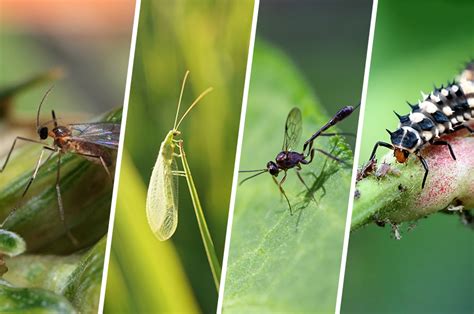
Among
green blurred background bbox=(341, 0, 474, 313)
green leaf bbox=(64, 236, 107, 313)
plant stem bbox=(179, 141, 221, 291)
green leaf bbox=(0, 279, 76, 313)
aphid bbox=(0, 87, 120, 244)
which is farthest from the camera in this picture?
green blurred background bbox=(341, 0, 474, 313)

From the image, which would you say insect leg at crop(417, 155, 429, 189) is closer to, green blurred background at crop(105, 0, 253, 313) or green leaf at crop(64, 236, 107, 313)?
green blurred background at crop(105, 0, 253, 313)

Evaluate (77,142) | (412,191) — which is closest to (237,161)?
(77,142)

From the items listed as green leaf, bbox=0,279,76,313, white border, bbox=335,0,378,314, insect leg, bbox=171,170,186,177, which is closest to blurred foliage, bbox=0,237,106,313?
green leaf, bbox=0,279,76,313

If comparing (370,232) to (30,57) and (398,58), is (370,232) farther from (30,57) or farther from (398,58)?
(30,57)

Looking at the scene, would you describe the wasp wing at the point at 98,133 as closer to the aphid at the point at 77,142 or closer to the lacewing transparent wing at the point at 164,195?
the aphid at the point at 77,142

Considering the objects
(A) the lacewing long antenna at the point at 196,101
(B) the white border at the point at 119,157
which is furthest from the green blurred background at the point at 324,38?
(B) the white border at the point at 119,157

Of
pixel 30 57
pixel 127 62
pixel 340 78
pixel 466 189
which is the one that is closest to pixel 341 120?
pixel 340 78
